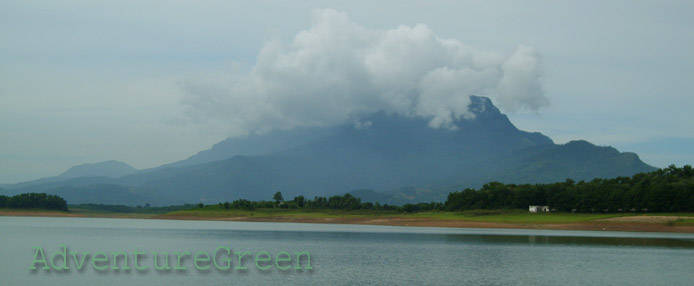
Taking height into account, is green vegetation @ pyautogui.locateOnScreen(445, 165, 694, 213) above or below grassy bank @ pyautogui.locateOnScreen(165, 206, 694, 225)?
above

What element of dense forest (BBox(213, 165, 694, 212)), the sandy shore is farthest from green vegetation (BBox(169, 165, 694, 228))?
the sandy shore

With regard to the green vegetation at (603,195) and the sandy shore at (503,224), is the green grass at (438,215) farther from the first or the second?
the green vegetation at (603,195)

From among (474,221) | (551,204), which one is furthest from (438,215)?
(551,204)

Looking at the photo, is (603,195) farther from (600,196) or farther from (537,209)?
(537,209)

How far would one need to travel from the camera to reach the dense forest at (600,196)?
125m

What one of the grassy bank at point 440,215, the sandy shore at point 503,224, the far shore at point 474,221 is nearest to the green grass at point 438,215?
the grassy bank at point 440,215

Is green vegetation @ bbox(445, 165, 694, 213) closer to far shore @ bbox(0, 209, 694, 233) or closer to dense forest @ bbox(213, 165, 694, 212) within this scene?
dense forest @ bbox(213, 165, 694, 212)

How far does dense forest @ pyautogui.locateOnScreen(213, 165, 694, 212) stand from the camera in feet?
410

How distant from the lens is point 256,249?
226 ft

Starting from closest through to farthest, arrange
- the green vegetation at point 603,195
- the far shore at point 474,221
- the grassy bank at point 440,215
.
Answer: the far shore at point 474,221, the green vegetation at point 603,195, the grassy bank at point 440,215

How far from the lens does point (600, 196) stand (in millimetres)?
134125

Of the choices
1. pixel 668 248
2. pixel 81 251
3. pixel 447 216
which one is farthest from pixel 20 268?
pixel 447 216

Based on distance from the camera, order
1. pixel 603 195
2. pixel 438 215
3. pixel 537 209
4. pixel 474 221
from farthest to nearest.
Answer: pixel 438 215 → pixel 537 209 → pixel 474 221 → pixel 603 195

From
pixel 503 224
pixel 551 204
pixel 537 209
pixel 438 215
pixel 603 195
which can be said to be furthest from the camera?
pixel 438 215
